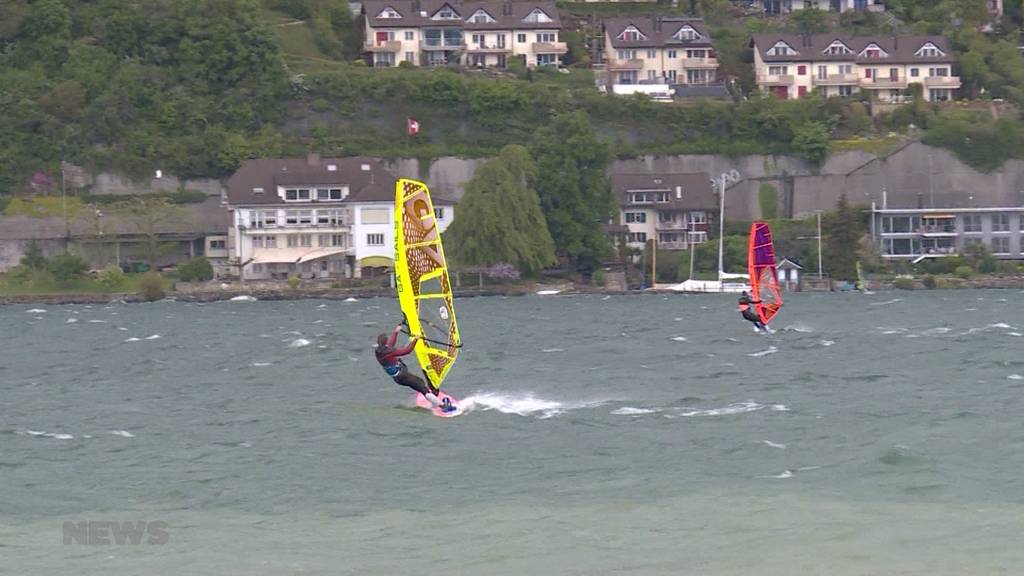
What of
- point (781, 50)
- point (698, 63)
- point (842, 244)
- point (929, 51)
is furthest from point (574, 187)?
point (929, 51)

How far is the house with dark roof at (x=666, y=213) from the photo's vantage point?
9931 cm

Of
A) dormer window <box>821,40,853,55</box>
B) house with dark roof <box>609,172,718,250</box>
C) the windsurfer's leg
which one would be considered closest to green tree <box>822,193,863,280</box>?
house with dark roof <box>609,172,718,250</box>

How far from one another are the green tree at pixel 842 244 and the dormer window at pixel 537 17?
3218cm

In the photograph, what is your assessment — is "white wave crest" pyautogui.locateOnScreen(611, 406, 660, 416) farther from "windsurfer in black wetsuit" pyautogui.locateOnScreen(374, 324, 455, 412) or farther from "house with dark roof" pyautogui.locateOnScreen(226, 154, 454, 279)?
"house with dark roof" pyautogui.locateOnScreen(226, 154, 454, 279)

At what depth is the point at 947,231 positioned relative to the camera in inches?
3873

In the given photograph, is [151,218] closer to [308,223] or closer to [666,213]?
[308,223]

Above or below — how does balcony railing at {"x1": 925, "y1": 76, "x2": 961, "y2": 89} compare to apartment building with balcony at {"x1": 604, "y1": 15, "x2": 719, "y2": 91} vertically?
below

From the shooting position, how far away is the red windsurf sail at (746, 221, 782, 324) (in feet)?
180

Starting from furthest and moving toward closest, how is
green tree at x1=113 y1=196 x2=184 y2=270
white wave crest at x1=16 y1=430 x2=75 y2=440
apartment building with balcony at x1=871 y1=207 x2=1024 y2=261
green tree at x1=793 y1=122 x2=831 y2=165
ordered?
1. green tree at x1=793 y1=122 x2=831 y2=165
2. apartment building with balcony at x1=871 y1=207 x2=1024 y2=261
3. green tree at x1=113 y1=196 x2=184 y2=270
4. white wave crest at x1=16 y1=430 x2=75 y2=440

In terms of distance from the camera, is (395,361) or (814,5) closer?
(395,361)

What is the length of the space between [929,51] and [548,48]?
26.2 metres

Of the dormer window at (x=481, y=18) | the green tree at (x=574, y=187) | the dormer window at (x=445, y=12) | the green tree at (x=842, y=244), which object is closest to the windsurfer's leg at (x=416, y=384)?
the green tree at (x=574, y=187)

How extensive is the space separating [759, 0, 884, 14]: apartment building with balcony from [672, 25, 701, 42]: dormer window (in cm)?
1445

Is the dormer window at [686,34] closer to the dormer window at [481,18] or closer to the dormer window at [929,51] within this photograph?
the dormer window at [481,18]
